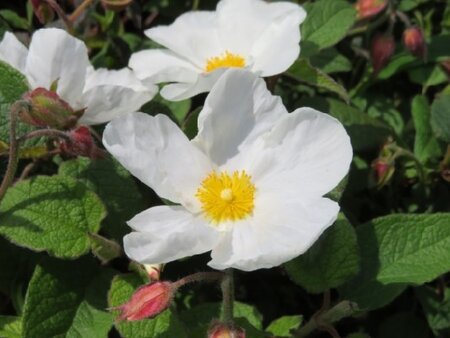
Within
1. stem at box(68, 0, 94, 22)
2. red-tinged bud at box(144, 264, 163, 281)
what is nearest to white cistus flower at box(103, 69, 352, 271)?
red-tinged bud at box(144, 264, 163, 281)

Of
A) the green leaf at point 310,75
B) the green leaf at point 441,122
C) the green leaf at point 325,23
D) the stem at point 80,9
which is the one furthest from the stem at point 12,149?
the green leaf at point 441,122

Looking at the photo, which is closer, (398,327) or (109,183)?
(109,183)

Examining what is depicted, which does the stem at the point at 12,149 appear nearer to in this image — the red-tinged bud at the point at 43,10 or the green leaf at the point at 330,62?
the red-tinged bud at the point at 43,10

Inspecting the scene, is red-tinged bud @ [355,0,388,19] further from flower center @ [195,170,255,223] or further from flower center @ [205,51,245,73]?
flower center @ [195,170,255,223]

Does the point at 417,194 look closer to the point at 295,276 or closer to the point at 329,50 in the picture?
the point at 329,50

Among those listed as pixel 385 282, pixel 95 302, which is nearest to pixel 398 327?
pixel 385 282

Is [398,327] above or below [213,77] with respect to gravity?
below

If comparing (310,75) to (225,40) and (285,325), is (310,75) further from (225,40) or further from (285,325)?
(285,325)
